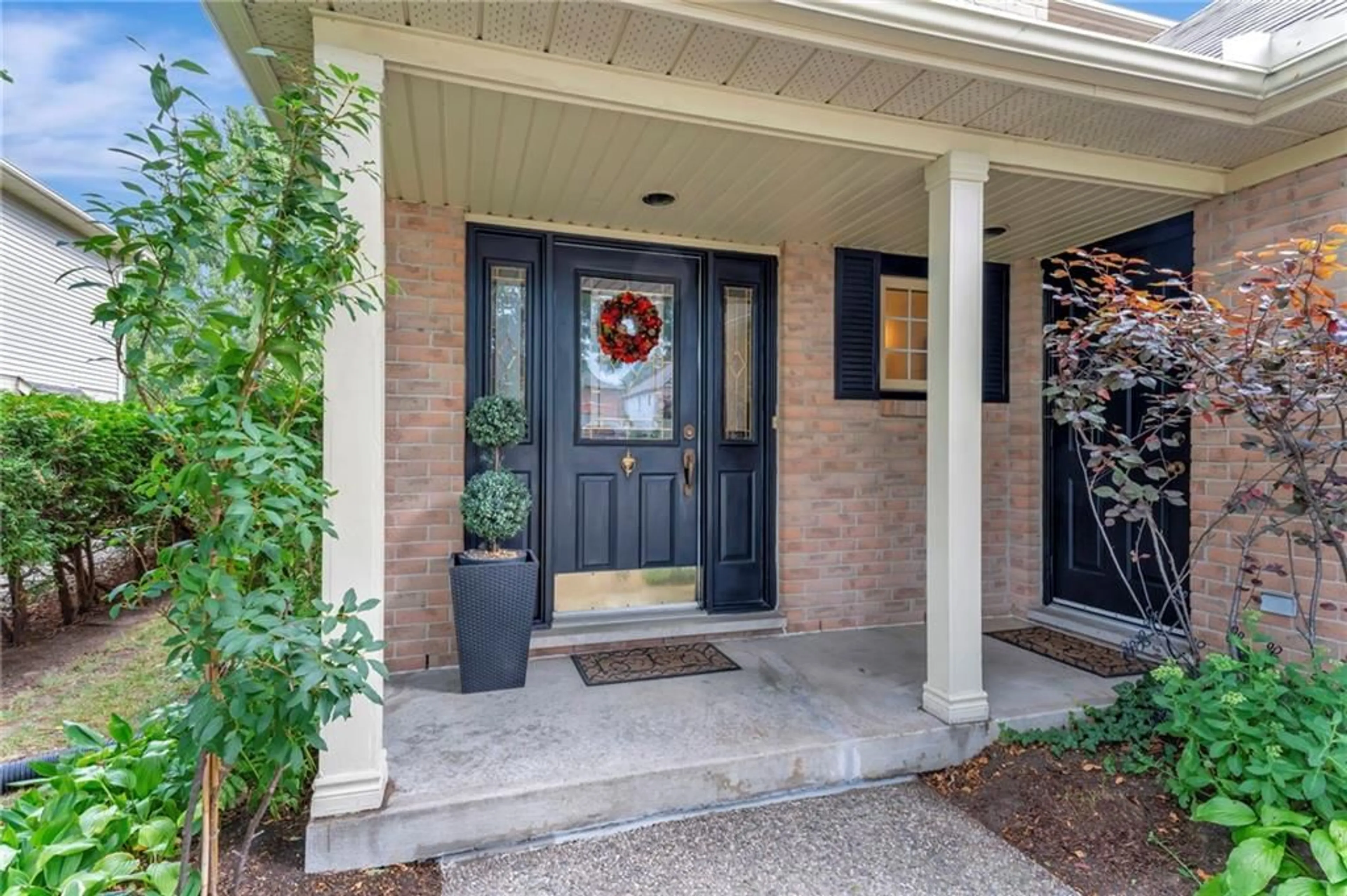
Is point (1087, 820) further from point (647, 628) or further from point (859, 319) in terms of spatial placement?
point (859, 319)

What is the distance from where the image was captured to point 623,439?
12.4ft

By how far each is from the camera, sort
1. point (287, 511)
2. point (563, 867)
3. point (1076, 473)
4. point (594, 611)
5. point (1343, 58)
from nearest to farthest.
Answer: point (287, 511) < point (563, 867) < point (1343, 58) < point (594, 611) < point (1076, 473)

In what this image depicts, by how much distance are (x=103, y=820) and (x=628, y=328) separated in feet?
9.42

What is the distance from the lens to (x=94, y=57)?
333 centimetres

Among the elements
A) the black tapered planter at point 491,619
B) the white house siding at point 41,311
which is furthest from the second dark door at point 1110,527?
the white house siding at point 41,311

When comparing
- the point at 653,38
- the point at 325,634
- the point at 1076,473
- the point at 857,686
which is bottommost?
the point at 857,686

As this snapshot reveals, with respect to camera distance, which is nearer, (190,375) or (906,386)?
(190,375)

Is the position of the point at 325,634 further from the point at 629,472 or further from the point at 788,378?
the point at 788,378

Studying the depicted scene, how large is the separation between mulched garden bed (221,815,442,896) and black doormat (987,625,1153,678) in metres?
3.06

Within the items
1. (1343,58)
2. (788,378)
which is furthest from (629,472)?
(1343,58)

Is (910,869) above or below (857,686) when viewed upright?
below

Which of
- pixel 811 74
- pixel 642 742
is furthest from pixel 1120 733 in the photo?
pixel 811 74

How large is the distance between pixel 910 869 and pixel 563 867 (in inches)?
41.4

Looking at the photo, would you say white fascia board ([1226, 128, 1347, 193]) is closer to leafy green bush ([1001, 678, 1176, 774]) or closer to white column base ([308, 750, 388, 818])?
leafy green bush ([1001, 678, 1176, 774])
